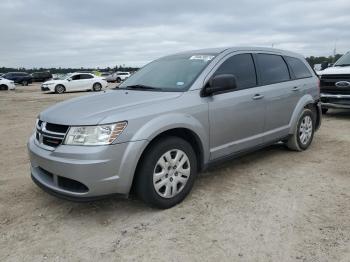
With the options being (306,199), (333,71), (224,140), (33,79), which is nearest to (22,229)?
(224,140)

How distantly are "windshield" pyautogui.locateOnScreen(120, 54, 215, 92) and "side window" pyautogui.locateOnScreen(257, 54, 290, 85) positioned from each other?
954 millimetres

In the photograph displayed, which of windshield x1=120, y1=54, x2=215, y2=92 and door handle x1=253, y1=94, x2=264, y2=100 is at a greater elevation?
windshield x1=120, y1=54, x2=215, y2=92

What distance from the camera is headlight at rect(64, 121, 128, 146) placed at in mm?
3240

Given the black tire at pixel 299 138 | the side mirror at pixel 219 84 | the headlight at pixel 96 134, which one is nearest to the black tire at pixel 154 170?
the headlight at pixel 96 134

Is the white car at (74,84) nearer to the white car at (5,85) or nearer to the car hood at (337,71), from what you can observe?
the white car at (5,85)

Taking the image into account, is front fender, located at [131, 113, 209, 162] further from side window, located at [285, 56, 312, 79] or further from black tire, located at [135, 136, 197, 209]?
side window, located at [285, 56, 312, 79]

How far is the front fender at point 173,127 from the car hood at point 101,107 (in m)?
0.20

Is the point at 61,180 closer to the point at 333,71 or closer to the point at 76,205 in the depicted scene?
the point at 76,205

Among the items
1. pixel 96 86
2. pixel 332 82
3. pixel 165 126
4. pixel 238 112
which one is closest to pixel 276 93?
pixel 238 112

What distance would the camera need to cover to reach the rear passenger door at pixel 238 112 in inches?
162

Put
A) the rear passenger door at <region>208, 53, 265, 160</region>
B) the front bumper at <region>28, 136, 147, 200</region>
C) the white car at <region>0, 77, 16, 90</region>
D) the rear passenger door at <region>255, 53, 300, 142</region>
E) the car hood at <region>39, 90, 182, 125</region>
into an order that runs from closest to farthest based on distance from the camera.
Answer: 1. the front bumper at <region>28, 136, 147, 200</region>
2. the car hood at <region>39, 90, 182, 125</region>
3. the rear passenger door at <region>208, 53, 265, 160</region>
4. the rear passenger door at <region>255, 53, 300, 142</region>
5. the white car at <region>0, 77, 16, 90</region>

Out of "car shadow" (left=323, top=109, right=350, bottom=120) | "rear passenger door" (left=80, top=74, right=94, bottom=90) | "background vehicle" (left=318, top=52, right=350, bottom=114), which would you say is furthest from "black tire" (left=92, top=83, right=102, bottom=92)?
"background vehicle" (left=318, top=52, right=350, bottom=114)

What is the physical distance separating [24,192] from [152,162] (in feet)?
6.12

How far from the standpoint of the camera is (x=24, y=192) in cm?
432
